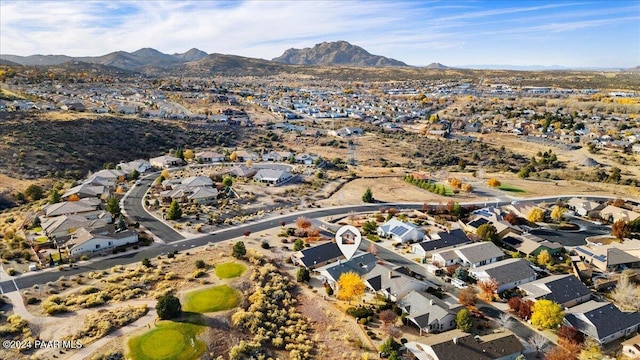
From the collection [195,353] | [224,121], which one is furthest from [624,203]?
[224,121]

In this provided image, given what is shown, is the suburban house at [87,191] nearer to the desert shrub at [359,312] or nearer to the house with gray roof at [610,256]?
the desert shrub at [359,312]

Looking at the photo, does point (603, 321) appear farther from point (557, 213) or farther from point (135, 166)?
point (135, 166)

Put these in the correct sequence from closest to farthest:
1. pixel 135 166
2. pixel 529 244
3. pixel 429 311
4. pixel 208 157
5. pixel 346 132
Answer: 1. pixel 429 311
2. pixel 529 244
3. pixel 135 166
4. pixel 208 157
5. pixel 346 132

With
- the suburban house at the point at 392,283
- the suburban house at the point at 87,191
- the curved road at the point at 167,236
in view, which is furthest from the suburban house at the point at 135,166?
the suburban house at the point at 392,283

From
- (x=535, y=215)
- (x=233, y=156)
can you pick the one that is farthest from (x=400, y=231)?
(x=233, y=156)

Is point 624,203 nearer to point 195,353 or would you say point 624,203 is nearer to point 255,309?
point 255,309
